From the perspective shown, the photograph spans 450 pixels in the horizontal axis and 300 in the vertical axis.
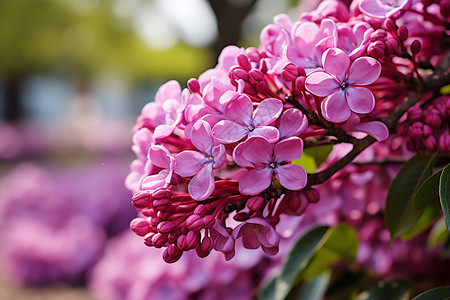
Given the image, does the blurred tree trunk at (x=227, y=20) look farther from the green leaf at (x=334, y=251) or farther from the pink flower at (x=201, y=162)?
the pink flower at (x=201, y=162)

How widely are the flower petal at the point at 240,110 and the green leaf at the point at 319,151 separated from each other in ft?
0.56

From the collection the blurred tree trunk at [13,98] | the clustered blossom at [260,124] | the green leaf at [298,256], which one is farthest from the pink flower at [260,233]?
the blurred tree trunk at [13,98]

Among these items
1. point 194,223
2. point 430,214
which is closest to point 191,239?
point 194,223

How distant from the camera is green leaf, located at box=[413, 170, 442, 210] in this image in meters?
0.55

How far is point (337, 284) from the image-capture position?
97 cm

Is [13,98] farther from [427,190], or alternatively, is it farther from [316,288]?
[427,190]

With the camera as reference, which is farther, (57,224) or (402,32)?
(57,224)

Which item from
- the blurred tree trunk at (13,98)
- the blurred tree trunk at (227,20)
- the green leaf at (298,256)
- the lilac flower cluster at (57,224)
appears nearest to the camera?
the green leaf at (298,256)

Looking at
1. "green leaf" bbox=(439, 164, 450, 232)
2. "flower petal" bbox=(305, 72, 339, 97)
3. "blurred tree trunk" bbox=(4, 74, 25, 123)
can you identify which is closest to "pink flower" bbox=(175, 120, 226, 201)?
"flower petal" bbox=(305, 72, 339, 97)

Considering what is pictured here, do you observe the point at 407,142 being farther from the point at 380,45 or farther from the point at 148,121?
the point at 148,121

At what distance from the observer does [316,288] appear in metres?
0.93

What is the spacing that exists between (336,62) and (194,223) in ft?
0.68

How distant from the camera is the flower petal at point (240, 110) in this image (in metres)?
0.51

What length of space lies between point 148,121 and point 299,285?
0.52 meters
